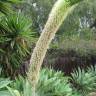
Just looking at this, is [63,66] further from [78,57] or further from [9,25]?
[9,25]

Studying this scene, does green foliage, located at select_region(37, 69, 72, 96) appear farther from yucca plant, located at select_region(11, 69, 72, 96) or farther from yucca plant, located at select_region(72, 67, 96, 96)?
yucca plant, located at select_region(72, 67, 96, 96)

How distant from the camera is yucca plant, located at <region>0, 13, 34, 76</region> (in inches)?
457

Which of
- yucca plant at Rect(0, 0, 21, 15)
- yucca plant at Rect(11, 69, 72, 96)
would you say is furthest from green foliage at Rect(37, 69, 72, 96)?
yucca plant at Rect(0, 0, 21, 15)

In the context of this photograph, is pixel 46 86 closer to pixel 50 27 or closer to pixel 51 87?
pixel 51 87

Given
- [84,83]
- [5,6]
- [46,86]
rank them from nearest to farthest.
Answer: [46,86] < [5,6] < [84,83]

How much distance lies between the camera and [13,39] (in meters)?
11.7

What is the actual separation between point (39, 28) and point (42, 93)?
1824 cm

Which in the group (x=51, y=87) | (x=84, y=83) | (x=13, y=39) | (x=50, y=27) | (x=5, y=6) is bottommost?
(x=84, y=83)

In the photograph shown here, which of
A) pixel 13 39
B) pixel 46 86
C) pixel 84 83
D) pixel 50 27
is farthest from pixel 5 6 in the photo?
pixel 84 83

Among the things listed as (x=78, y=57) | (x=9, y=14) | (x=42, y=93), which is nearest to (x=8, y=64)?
(x=9, y=14)

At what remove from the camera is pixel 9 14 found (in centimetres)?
1159

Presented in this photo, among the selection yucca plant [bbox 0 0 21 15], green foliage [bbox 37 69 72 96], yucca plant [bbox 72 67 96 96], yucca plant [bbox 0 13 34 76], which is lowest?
yucca plant [bbox 72 67 96 96]

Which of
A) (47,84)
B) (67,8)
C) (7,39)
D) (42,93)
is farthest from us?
(7,39)

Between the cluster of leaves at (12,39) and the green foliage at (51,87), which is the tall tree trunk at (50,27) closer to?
the green foliage at (51,87)
